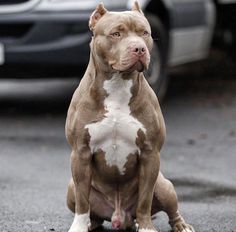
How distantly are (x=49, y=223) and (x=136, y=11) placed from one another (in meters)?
1.49

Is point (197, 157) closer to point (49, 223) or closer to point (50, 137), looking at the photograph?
point (50, 137)

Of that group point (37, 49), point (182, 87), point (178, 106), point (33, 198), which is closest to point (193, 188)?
point (33, 198)

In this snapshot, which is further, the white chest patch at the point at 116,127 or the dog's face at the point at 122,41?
the white chest patch at the point at 116,127

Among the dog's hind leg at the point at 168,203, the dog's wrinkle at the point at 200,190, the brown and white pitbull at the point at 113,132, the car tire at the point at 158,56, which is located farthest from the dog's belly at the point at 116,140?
the car tire at the point at 158,56

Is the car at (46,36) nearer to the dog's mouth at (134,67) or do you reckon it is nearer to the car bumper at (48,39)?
the car bumper at (48,39)

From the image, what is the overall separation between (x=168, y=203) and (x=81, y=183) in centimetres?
53

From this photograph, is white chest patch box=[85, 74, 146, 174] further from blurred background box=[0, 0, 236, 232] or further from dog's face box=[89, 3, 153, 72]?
blurred background box=[0, 0, 236, 232]

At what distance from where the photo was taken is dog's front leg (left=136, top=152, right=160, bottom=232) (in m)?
4.77

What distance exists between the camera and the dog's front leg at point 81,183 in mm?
4762

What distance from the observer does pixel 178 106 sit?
10.2 m

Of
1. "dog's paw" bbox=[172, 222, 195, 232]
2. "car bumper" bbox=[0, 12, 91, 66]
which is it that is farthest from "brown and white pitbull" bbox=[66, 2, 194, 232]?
"car bumper" bbox=[0, 12, 91, 66]

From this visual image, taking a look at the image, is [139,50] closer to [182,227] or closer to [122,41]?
[122,41]

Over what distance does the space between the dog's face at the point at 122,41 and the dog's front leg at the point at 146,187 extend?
52cm

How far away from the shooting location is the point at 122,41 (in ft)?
14.8
